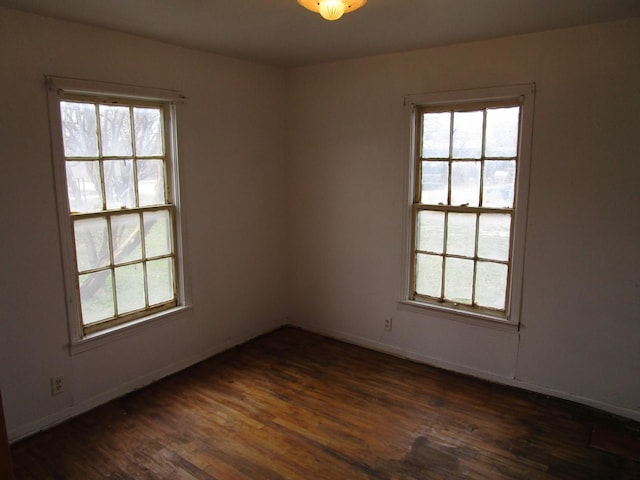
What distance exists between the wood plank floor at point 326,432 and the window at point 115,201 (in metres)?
0.72

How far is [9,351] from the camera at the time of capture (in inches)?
108

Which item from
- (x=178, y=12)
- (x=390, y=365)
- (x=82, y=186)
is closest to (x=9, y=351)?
(x=82, y=186)

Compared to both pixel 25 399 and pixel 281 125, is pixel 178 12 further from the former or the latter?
pixel 25 399

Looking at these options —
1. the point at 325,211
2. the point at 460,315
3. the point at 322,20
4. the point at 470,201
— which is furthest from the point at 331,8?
the point at 460,315

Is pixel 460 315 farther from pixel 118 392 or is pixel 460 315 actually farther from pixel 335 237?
pixel 118 392

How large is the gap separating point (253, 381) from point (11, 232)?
195 cm

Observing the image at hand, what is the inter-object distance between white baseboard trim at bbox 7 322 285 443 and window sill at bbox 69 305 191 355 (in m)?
0.37

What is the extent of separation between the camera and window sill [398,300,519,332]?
3.44m

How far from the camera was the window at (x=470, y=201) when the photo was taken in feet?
10.9

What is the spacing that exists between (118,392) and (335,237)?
7.20 ft

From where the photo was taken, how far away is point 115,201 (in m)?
3.23

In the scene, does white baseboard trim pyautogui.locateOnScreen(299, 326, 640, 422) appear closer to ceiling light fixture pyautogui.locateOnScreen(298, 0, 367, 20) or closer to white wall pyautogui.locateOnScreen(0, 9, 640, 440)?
white wall pyautogui.locateOnScreen(0, 9, 640, 440)

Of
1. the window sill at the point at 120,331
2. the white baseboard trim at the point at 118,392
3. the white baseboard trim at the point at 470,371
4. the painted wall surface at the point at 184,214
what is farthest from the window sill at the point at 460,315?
the window sill at the point at 120,331

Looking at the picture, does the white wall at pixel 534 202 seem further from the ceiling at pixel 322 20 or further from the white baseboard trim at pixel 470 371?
the ceiling at pixel 322 20
